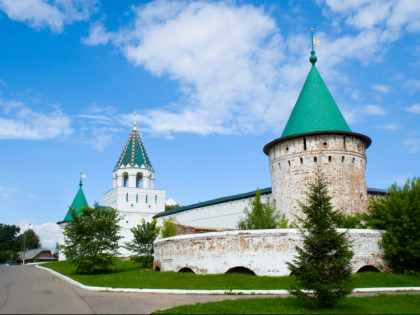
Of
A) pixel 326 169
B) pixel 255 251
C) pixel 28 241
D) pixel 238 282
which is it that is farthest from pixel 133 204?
pixel 28 241

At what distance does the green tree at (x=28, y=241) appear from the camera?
7156 cm

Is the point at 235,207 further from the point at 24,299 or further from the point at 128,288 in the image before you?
the point at 24,299

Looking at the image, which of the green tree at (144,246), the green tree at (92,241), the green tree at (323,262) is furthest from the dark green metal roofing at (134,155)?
the green tree at (323,262)

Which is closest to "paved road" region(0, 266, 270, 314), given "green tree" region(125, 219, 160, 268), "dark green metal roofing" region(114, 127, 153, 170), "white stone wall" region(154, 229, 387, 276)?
"white stone wall" region(154, 229, 387, 276)

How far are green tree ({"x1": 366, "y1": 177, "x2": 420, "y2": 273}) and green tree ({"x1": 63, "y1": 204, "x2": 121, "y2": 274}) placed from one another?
1270 centimetres

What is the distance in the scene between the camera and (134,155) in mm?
44344

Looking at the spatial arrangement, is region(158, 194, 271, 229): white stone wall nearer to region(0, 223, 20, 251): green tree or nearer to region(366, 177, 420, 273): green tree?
region(366, 177, 420, 273): green tree

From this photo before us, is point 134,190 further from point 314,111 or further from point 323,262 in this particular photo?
point 323,262

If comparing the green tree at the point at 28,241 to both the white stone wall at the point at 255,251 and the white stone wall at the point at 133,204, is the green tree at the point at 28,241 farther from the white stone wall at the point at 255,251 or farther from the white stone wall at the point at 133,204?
the white stone wall at the point at 255,251

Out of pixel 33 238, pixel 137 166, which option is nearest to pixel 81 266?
pixel 137 166

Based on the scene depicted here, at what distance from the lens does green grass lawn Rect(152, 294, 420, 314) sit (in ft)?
30.0

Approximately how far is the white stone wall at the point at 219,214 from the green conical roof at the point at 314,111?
15.3 feet

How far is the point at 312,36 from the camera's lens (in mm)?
25109

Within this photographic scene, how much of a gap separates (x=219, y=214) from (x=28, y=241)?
56098 mm
